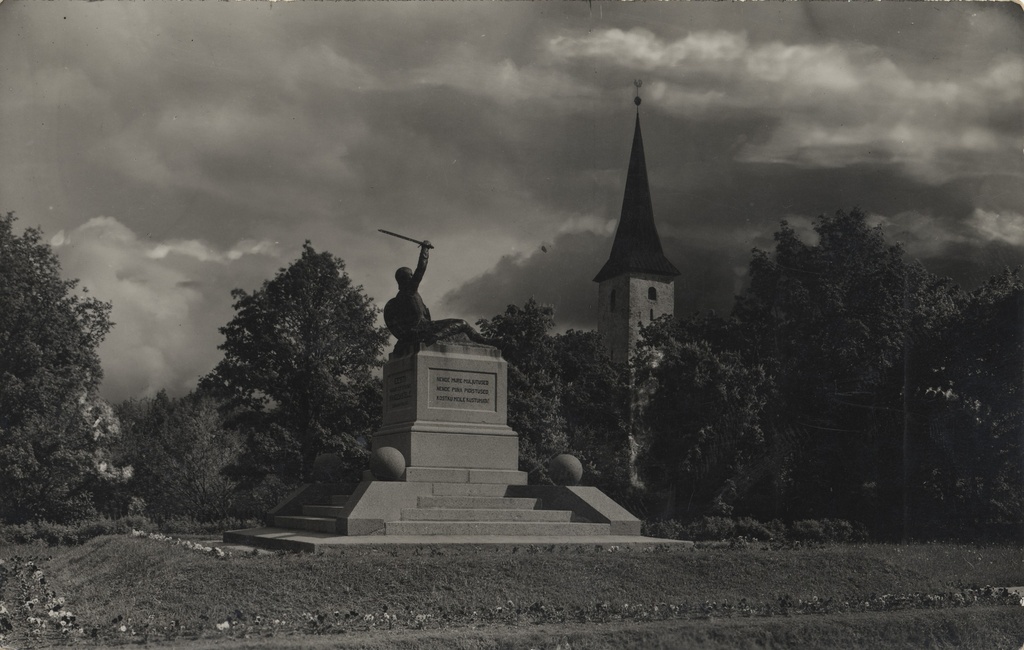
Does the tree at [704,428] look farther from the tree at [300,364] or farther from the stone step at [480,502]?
the stone step at [480,502]

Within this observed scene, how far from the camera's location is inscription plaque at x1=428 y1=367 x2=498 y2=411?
1714 centimetres

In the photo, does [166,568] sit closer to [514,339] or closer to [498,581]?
[498,581]

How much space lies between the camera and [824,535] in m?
23.3

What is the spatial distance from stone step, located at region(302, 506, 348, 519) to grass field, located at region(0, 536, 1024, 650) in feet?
8.42

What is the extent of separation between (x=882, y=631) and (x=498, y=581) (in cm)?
424

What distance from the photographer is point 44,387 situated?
2805cm

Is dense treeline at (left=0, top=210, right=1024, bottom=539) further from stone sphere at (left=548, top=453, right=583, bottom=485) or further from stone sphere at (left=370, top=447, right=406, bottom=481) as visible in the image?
stone sphere at (left=370, top=447, right=406, bottom=481)

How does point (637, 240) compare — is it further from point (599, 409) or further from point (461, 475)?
point (461, 475)

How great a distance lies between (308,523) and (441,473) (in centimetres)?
232

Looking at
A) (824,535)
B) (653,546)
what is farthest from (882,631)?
(824,535)

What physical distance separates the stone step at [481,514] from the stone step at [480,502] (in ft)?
1.01

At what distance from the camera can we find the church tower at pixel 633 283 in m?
63.7

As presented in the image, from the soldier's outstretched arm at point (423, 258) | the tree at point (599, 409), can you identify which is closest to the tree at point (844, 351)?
the tree at point (599, 409)

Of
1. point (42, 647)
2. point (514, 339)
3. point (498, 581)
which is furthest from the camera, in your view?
point (514, 339)
